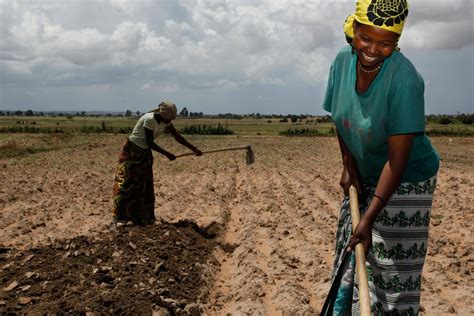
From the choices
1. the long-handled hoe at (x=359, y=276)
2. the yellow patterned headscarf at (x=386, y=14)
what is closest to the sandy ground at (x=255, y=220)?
the long-handled hoe at (x=359, y=276)

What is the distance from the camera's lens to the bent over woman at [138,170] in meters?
6.17

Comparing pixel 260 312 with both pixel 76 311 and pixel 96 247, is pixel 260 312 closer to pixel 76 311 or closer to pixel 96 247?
pixel 76 311

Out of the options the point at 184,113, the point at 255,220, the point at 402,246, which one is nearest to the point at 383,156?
the point at 402,246

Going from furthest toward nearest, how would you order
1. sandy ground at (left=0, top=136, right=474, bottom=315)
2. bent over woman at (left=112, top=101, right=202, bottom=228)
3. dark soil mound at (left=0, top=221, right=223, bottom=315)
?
Answer: bent over woman at (left=112, top=101, right=202, bottom=228) → sandy ground at (left=0, top=136, right=474, bottom=315) → dark soil mound at (left=0, top=221, right=223, bottom=315)

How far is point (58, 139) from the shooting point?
3077 cm

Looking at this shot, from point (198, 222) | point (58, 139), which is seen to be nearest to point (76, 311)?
point (198, 222)

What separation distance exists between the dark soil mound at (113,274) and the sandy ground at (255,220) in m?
0.26

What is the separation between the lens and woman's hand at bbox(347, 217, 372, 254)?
2.13 metres

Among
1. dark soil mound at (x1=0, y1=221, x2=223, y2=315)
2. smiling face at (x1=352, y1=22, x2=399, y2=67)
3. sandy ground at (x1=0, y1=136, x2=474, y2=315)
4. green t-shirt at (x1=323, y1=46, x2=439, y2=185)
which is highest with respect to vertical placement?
smiling face at (x1=352, y1=22, x2=399, y2=67)

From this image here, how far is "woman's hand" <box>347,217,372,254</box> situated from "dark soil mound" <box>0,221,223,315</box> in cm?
212

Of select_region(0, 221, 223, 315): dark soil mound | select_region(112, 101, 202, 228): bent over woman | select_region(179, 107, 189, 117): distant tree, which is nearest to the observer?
select_region(0, 221, 223, 315): dark soil mound

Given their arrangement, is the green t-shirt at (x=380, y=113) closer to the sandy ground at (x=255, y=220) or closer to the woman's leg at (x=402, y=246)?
the woman's leg at (x=402, y=246)

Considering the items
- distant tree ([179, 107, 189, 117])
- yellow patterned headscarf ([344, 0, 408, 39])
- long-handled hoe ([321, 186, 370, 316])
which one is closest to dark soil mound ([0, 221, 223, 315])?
long-handled hoe ([321, 186, 370, 316])

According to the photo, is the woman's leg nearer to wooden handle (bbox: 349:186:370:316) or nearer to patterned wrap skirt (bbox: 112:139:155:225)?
wooden handle (bbox: 349:186:370:316)
